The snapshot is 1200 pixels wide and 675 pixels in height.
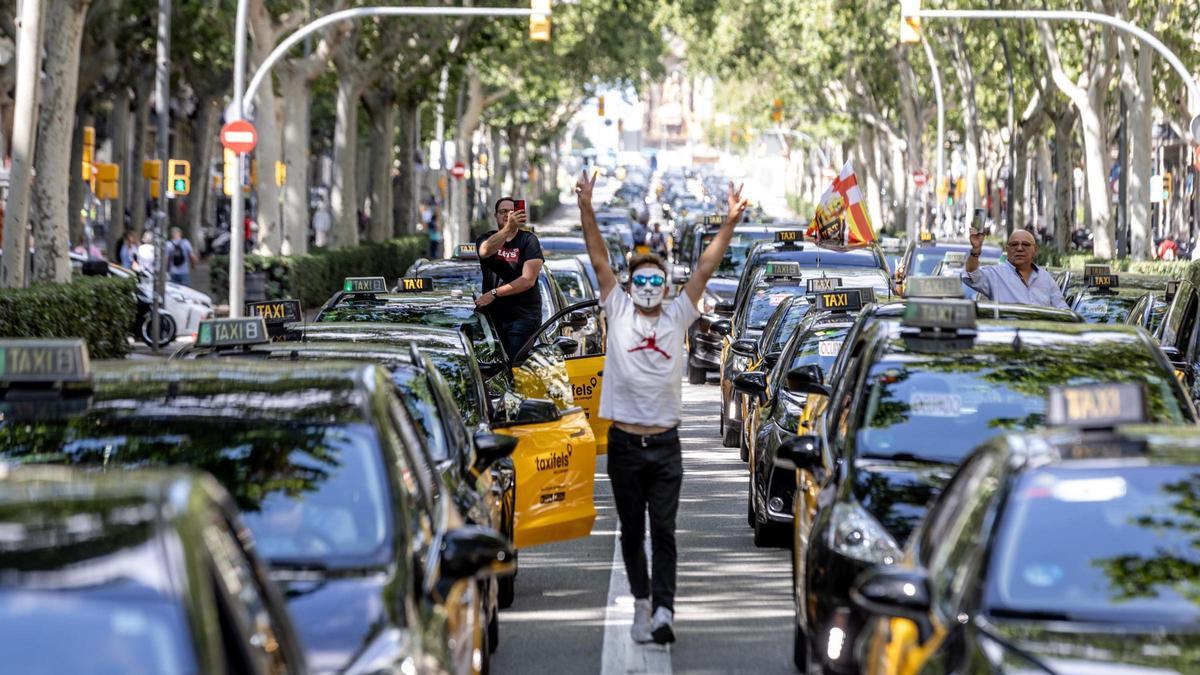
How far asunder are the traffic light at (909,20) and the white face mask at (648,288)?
854 inches

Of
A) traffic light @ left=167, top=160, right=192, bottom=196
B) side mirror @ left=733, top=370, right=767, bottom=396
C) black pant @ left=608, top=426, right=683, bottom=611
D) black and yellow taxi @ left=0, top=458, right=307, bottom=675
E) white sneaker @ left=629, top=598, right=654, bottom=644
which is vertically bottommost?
white sneaker @ left=629, top=598, right=654, bottom=644

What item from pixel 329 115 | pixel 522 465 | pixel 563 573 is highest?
pixel 329 115

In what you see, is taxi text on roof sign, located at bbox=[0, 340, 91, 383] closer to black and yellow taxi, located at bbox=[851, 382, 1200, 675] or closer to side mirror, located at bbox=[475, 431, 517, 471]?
side mirror, located at bbox=[475, 431, 517, 471]

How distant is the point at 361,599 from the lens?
6.41 meters

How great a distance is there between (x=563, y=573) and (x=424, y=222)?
238ft

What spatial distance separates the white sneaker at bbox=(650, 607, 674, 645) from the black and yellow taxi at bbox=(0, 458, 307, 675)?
542 cm

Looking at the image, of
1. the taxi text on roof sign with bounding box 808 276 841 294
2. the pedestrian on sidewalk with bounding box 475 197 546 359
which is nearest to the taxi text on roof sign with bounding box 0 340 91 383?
the pedestrian on sidewalk with bounding box 475 197 546 359

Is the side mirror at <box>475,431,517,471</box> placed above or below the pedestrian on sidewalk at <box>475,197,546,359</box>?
below

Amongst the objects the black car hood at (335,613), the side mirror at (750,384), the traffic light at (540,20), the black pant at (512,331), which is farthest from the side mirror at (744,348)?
the traffic light at (540,20)

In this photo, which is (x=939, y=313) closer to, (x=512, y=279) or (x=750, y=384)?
(x=750, y=384)

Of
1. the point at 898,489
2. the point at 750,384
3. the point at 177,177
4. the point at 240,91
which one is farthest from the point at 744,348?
the point at 177,177

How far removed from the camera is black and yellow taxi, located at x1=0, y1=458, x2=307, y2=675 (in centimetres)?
425

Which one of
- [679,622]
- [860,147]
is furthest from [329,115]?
[679,622]

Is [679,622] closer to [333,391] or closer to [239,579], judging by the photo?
[333,391]
